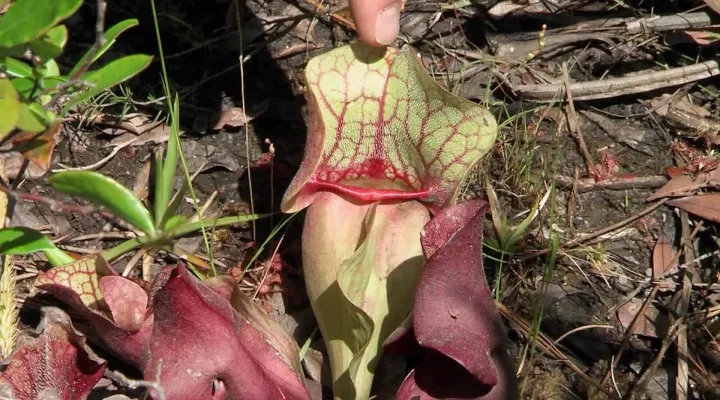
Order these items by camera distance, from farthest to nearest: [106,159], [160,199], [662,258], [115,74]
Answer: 1. [106,159]
2. [662,258]
3. [160,199]
4. [115,74]

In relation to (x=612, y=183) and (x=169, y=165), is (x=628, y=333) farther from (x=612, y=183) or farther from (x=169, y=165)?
(x=169, y=165)

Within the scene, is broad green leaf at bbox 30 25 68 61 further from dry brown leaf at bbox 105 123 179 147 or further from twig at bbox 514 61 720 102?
twig at bbox 514 61 720 102

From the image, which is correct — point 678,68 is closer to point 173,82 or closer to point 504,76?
point 504,76

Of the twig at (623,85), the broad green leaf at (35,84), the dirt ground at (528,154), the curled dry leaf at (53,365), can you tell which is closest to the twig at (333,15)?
the dirt ground at (528,154)

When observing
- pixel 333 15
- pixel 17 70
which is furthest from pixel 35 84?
pixel 333 15

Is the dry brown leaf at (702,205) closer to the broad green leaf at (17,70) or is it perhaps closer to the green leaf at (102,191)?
the green leaf at (102,191)

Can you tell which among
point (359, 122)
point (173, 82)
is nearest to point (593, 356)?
point (359, 122)

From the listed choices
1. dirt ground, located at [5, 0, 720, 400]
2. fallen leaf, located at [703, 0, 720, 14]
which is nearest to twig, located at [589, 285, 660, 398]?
dirt ground, located at [5, 0, 720, 400]
